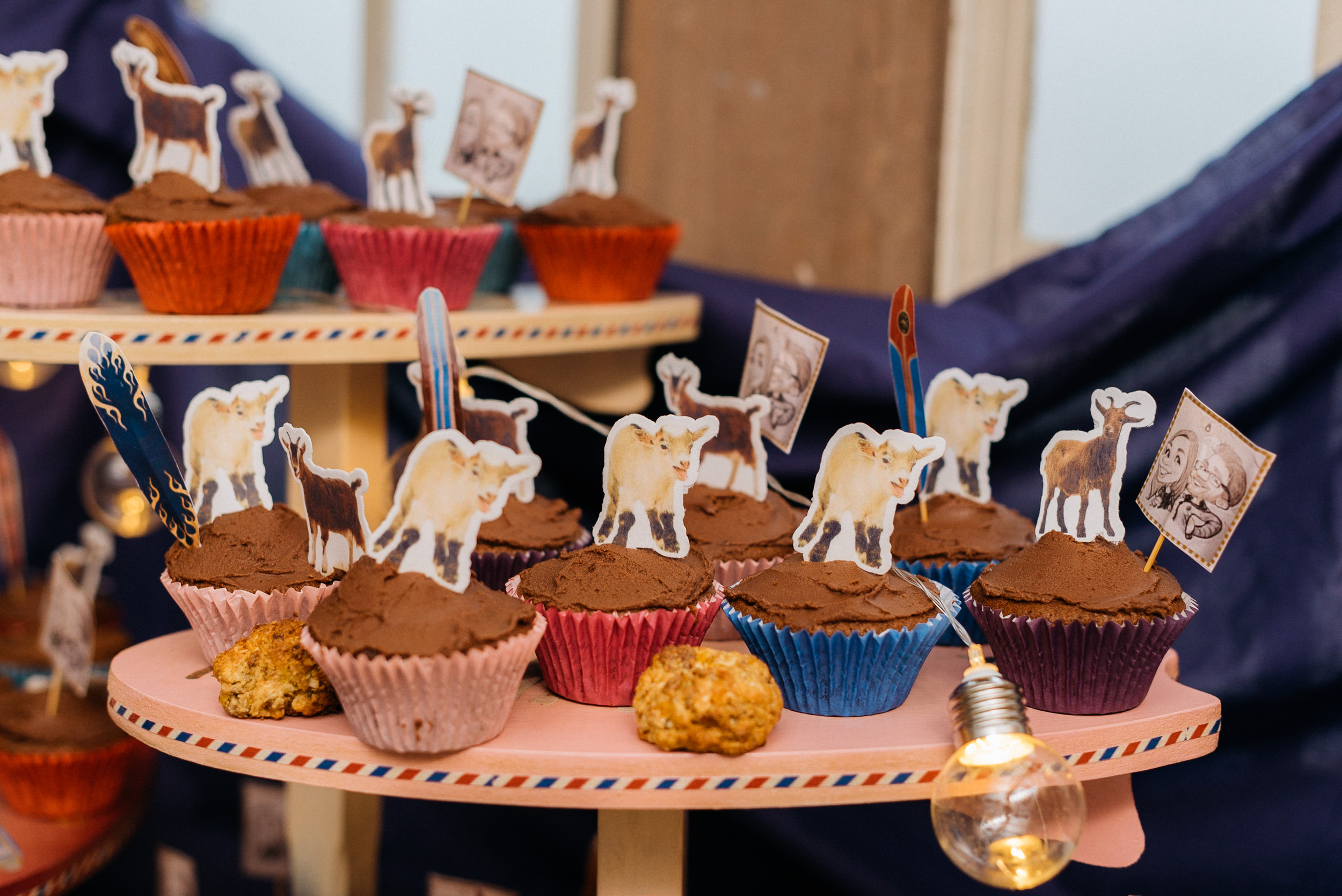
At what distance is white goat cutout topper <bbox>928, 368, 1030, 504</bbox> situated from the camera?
4.88 ft

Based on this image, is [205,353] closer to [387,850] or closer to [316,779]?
[316,779]

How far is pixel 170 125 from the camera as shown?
5.04 ft

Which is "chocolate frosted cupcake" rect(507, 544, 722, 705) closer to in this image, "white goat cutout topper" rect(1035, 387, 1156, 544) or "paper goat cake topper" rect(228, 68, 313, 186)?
"white goat cutout topper" rect(1035, 387, 1156, 544)

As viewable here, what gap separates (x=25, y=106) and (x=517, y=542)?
81 cm

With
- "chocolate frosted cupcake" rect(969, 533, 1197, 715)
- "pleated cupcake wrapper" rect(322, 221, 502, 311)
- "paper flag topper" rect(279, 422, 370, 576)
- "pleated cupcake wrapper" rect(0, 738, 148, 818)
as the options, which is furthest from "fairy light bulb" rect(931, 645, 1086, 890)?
"pleated cupcake wrapper" rect(0, 738, 148, 818)

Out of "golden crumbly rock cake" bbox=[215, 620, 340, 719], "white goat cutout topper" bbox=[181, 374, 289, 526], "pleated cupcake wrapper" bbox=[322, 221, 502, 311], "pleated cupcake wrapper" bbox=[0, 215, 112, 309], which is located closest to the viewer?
"golden crumbly rock cake" bbox=[215, 620, 340, 719]

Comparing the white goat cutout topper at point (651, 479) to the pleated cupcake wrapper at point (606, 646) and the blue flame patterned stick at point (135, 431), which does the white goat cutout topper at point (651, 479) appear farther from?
the blue flame patterned stick at point (135, 431)

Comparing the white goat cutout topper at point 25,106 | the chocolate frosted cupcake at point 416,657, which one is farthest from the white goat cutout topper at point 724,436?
the white goat cutout topper at point 25,106

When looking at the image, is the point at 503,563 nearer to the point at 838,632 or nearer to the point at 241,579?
the point at 241,579

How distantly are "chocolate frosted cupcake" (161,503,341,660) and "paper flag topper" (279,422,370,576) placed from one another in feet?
0.09

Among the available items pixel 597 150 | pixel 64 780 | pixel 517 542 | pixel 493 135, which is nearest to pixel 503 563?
pixel 517 542

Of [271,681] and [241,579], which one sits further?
[241,579]

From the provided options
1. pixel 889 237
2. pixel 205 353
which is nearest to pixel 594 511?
pixel 889 237

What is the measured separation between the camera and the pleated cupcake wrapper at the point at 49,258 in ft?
4.81
